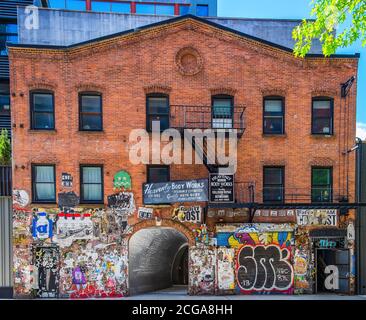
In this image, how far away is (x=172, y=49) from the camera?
Result: 526 inches

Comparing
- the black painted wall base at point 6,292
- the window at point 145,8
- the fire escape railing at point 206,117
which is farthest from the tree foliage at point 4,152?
the window at point 145,8

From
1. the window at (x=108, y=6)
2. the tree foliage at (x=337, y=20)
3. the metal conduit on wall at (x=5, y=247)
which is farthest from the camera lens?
the window at (x=108, y=6)

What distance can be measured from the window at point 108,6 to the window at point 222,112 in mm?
18771

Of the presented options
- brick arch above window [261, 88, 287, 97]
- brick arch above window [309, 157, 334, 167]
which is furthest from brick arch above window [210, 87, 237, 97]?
brick arch above window [309, 157, 334, 167]

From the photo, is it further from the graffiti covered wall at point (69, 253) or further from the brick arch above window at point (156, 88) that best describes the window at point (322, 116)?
the graffiti covered wall at point (69, 253)

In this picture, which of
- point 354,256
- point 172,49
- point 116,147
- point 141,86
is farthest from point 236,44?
point 354,256

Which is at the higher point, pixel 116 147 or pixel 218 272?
pixel 116 147

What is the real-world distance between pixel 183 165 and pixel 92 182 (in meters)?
3.87

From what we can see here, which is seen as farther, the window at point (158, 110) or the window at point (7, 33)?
the window at point (7, 33)

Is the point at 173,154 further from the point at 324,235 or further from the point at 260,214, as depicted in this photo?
the point at 324,235

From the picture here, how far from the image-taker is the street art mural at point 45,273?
12.7m

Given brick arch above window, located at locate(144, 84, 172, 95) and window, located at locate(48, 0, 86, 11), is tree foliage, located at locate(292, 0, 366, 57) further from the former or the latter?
window, located at locate(48, 0, 86, 11)

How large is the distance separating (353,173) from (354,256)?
3.54 m

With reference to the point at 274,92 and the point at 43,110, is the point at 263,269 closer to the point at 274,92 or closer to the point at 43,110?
the point at 274,92
